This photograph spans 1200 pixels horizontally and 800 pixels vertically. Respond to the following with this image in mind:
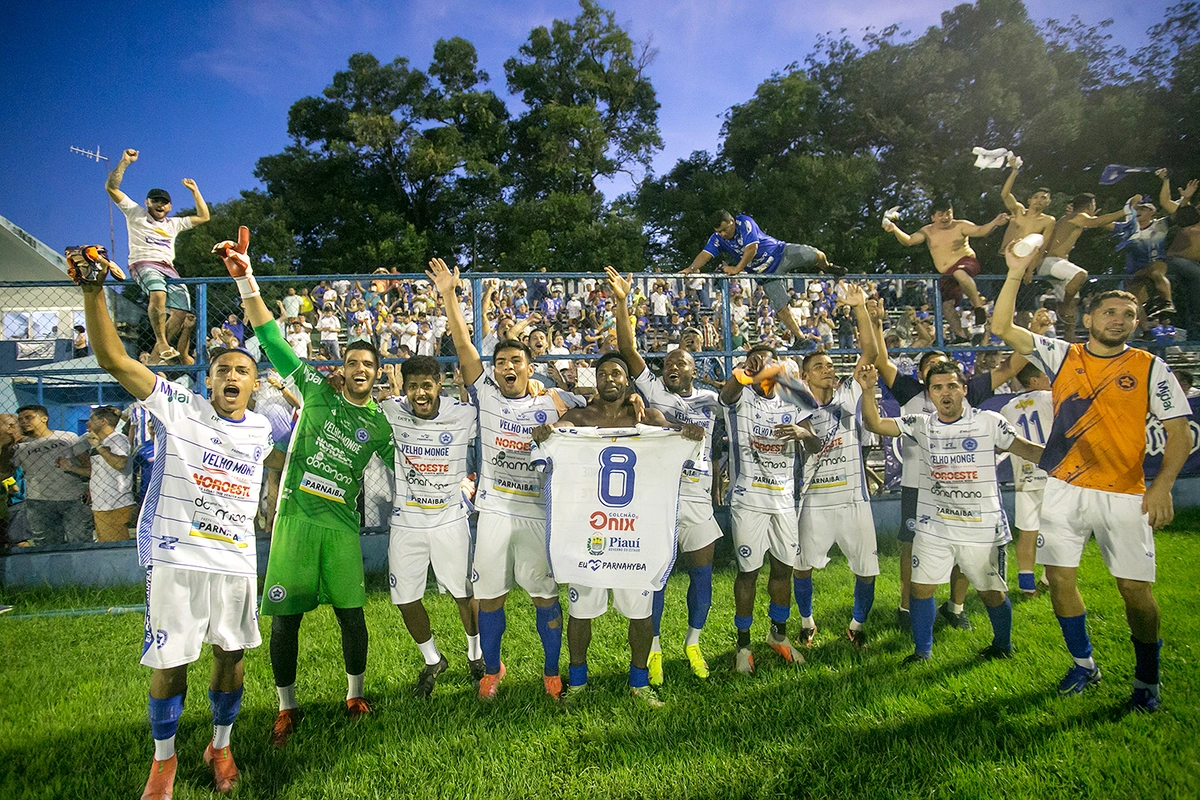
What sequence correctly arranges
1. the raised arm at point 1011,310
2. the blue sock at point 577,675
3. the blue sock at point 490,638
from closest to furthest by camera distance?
the raised arm at point 1011,310 → the blue sock at point 577,675 → the blue sock at point 490,638

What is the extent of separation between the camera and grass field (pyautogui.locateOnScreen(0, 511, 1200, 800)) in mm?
3539

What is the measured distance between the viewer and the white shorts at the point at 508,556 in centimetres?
464

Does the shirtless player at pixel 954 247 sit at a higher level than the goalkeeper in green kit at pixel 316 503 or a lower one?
higher

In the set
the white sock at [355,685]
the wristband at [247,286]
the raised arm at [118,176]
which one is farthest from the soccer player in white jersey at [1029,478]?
the raised arm at [118,176]

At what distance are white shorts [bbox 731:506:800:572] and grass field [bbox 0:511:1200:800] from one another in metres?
0.78

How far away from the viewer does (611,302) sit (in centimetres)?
1009

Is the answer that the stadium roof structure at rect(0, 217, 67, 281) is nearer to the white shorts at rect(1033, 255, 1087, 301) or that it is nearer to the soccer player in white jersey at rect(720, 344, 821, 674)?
the soccer player in white jersey at rect(720, 344, 821, 674)

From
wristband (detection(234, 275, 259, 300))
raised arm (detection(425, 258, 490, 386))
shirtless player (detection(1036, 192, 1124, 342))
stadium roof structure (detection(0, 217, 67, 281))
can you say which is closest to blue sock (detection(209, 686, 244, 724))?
wristband (detection(234, 275, 259, 300))

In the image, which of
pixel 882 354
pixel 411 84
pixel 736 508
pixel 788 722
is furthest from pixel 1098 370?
pixel 411 84

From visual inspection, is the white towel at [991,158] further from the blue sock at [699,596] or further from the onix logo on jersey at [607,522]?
the onix logo on jersey at [607,522]

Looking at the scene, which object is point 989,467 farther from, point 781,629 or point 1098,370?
point 781,629

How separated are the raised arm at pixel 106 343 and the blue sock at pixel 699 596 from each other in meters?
3.83

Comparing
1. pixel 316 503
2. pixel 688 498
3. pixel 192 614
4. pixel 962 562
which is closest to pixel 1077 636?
pixel 962 562

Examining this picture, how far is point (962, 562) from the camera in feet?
16.1
